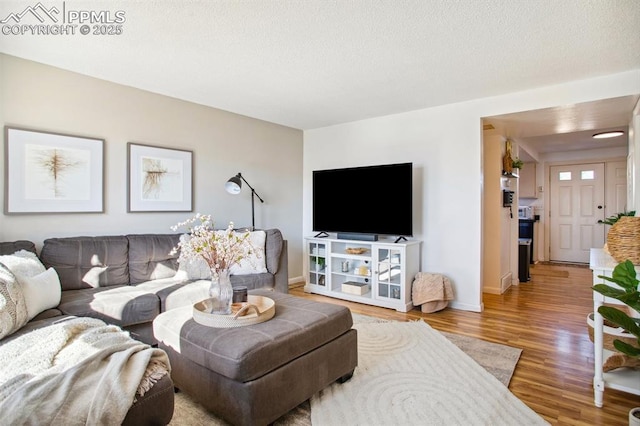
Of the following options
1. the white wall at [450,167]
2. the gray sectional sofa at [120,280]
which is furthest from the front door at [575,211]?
the gray sectional sofa at [120,280]

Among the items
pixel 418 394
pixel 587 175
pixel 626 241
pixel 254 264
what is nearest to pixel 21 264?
pixel 254 264

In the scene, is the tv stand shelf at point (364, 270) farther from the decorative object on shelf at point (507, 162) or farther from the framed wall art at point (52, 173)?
the framed wall art at point (52, 173)

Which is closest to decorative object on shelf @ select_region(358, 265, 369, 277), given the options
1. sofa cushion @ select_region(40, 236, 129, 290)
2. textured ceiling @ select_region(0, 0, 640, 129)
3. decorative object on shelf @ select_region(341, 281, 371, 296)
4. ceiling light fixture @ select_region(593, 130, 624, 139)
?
decorative object on shelf @ select_region(341, 281, 371, 296)

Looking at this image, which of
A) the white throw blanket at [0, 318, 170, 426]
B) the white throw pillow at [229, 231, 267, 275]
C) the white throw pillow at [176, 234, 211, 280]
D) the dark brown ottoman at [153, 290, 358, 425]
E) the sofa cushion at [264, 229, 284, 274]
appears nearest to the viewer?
the white throw blanket at [0, 318, 170, 426]

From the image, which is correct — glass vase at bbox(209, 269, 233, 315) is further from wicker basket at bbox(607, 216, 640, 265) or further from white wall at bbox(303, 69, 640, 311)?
white wall at bbox(303, 69, 640, 311)

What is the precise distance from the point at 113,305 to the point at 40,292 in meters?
0.44

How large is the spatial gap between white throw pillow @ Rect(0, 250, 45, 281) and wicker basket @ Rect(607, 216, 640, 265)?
3.59 meters

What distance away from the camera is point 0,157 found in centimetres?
269

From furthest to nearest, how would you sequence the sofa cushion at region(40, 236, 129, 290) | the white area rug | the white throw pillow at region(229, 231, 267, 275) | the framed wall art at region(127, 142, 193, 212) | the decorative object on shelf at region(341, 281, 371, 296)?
the decorative object on shelf at region(341, 281, 371, 296)
the white throw pillow at region(229, 231, 267, 275)
the framed wall art at region(127, 142, 193, 212)
the sofa cushion at region(40, 236, 129, 290)
the white area rug

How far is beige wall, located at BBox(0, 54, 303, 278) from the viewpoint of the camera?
284 centimetres

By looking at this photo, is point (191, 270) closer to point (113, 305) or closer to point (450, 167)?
point (113, 305)

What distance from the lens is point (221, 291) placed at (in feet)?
6.88

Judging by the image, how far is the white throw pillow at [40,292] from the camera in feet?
6.60

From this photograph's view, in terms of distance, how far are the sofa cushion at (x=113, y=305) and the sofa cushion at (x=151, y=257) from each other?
1.37 feet
